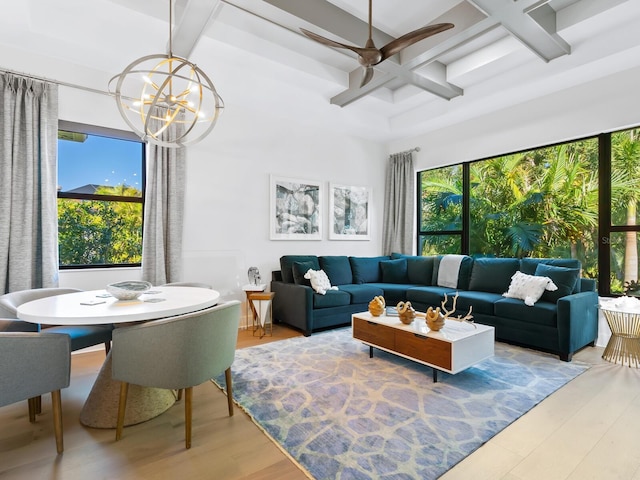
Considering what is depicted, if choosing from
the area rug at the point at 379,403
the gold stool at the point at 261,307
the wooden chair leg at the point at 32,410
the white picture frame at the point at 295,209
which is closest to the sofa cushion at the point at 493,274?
the area rug at the point at 379,403

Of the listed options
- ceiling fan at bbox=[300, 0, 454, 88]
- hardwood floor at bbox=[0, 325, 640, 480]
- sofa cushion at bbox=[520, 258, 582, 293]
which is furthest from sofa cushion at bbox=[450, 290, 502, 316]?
ceiling fan at bbox=[300, 0, 454, 88]

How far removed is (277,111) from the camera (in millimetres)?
4711

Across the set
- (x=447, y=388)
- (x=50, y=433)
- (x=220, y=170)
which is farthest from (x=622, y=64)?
(x=50, y=433)

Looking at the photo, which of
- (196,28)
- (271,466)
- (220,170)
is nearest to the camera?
(271,466)

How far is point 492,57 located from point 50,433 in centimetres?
491

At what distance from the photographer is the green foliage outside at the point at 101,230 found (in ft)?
11.6

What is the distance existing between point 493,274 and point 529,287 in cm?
69

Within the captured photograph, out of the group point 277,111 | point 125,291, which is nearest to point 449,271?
point 277,111

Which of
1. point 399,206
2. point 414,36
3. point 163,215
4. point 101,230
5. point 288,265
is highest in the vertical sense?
point 414,36

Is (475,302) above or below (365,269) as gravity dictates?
below

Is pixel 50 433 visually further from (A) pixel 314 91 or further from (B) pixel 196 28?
(A) pixel 314 91

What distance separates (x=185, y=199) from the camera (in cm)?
403

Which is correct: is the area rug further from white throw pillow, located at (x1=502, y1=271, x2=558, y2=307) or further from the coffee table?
white throw pillow, located at (x1=502, y1=271, x2=558, y2=307)

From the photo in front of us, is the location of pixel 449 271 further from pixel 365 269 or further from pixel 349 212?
pixel 349 212
